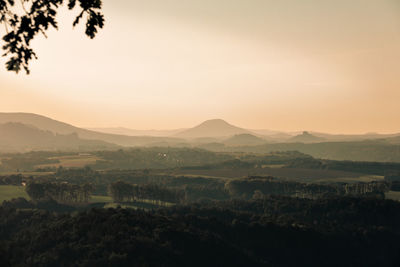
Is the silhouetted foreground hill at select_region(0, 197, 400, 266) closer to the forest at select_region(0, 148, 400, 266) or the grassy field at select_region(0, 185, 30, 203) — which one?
the forest at select_region(0, 148, 400, 266)

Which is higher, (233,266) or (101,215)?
(101,215)

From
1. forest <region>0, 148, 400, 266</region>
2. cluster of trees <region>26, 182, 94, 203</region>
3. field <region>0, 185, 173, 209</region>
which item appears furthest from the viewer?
cluster of trees <region>26, 182, 94, 203</region>

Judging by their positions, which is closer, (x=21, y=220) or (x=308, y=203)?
(x=21, y=220)

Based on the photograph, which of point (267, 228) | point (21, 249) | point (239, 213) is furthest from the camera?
point (239, 213)

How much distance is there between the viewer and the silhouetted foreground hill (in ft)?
315

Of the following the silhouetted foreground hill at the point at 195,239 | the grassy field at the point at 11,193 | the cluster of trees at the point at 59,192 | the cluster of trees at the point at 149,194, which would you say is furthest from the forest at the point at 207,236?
the cluster of trees at the point at 149,194

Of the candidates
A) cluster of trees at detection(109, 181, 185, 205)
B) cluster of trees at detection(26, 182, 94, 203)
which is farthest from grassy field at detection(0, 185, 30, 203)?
cluster of trees at detection(109, 181, 185, 205)

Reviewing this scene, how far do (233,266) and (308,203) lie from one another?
266 feet

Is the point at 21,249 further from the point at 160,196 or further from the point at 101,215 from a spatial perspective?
the point at 160,196

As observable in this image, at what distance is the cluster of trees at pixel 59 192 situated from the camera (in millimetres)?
181625

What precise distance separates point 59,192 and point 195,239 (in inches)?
4064

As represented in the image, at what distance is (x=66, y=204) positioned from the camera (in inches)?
7023

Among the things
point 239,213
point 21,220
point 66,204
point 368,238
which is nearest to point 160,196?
point 66,204

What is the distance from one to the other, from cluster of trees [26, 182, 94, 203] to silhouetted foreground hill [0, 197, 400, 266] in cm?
4881
